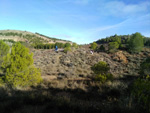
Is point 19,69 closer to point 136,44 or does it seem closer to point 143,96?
point 143,96

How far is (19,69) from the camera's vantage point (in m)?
6.40

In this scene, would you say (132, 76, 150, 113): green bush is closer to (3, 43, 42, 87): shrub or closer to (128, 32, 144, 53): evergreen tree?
(3, 43, 42, 87): shrub

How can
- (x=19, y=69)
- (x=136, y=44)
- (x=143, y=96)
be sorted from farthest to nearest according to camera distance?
(x=136, y=44)
(x=19, y=69)
(x=143, y=96)

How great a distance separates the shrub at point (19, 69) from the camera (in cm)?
620

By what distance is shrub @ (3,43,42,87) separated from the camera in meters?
6.20

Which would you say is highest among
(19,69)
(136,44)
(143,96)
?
(136,44)

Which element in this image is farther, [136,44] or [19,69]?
[136,44]

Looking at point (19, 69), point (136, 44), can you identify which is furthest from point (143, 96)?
point (136, 44)

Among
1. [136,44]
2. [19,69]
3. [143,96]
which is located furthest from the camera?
[136,44]

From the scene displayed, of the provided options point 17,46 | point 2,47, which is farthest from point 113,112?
point 2,47

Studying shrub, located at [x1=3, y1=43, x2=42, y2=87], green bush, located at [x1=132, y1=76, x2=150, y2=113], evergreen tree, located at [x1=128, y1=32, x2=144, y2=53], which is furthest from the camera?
evergreen tree, located at [x1=128, y1=32, x2=144, y2=53]

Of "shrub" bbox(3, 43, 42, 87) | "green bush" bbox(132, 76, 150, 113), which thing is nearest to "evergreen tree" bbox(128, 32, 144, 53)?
"green bush" bbox(132, 76, 150, 113)

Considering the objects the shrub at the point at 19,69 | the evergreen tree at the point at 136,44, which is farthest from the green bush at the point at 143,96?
the evergreen tree at the point at 136,44

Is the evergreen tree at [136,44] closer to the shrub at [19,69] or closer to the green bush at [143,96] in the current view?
the green bush at [143,96]
